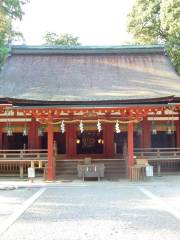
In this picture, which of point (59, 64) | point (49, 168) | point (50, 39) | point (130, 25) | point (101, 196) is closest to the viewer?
point (101, 196)

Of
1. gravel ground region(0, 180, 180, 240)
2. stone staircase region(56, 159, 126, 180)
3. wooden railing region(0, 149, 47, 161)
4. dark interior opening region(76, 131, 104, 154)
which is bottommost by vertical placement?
gravel ground region(0, 180, 180, 240)

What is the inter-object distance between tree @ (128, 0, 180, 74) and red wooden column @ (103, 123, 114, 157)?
9102mm

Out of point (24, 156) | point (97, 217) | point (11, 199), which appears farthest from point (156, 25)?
point (97, 217)

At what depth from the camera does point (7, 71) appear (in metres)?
24.9

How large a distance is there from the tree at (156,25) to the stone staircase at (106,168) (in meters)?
11.5

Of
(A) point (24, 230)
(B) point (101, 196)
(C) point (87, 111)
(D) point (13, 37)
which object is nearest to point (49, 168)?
(C) point (87, 111)

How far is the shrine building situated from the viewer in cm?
1922

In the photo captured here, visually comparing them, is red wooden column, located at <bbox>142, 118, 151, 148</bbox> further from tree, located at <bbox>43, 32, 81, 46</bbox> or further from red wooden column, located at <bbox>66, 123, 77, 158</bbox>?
tree, located at <bbox>43, 32, 81, 46</bbox>

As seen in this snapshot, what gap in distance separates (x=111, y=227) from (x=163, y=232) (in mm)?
1144

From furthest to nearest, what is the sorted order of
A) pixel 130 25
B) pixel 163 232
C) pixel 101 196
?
pixel 130 25 < pixel 101 196 < pixel 163 232

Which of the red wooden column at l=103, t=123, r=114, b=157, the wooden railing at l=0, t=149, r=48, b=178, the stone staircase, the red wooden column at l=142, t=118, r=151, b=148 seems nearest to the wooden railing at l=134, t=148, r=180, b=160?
the red wooden column at l=142, t=118, r=151, b=148

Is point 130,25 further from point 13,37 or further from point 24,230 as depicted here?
point 24,230

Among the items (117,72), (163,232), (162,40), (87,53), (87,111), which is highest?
(162,40)

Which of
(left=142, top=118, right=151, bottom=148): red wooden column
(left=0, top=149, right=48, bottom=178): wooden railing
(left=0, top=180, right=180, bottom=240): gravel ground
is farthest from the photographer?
(left=142, top=118, right=151, bottom=148): red wooden column
